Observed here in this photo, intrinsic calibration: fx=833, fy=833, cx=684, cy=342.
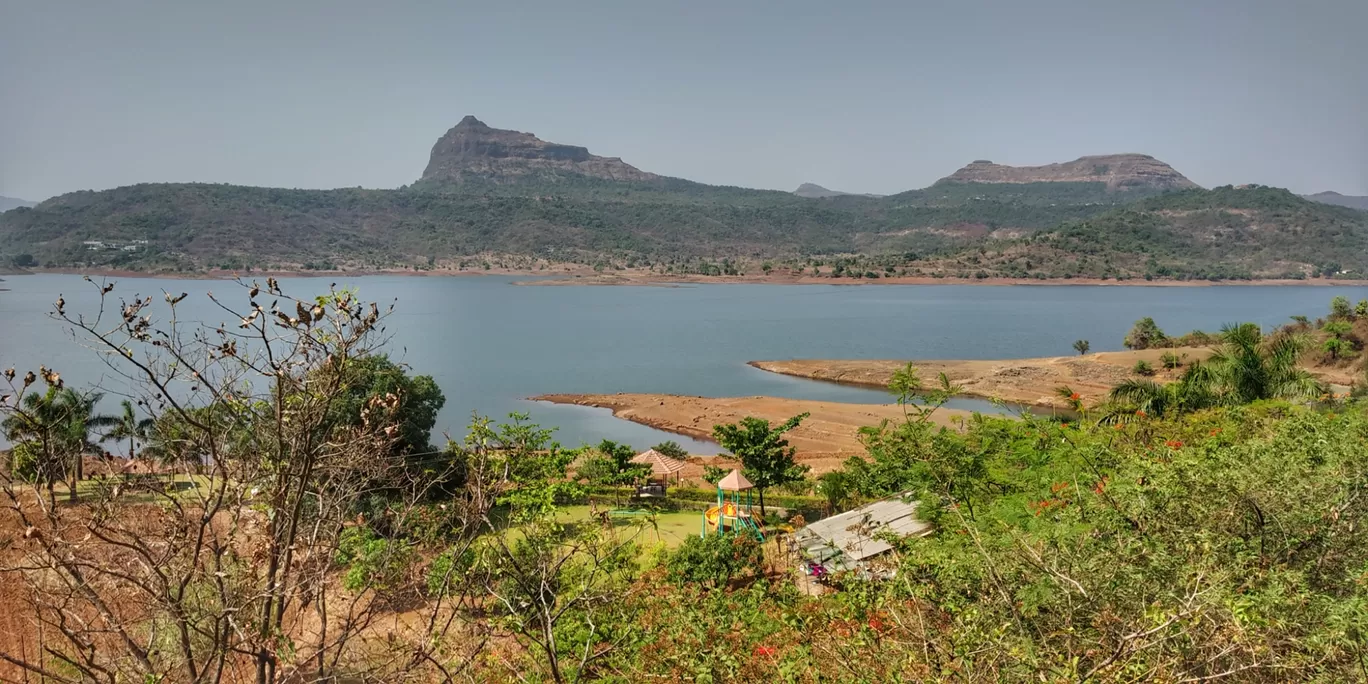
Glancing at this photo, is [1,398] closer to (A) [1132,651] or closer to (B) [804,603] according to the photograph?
(A) [1132,651]

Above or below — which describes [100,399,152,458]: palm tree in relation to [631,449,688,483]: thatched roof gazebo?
above

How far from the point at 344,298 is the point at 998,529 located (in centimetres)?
568

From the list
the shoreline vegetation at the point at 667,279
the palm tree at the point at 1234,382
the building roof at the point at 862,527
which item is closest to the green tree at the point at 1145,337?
the palm tree at the point at 1234,382

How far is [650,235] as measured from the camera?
165875 millimetres

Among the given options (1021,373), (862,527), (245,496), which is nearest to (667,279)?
(1021,373)

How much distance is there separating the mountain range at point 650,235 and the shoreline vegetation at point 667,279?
6.60ft

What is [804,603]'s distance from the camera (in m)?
8.55

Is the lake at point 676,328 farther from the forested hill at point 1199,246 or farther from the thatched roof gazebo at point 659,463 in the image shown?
the thatched roof gazebo at point 659,463

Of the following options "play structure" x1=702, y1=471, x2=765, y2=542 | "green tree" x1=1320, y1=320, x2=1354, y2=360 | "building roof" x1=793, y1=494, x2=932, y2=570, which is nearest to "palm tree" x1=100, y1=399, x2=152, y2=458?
"building roof" x1=793, y1=494, x2=932, y2=570

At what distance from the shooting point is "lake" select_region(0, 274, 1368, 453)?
40219mm

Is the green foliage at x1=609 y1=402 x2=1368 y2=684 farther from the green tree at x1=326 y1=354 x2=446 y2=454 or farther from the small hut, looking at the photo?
the small hut

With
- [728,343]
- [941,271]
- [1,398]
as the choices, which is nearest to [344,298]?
[1,398]

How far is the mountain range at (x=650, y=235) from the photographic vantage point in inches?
4695

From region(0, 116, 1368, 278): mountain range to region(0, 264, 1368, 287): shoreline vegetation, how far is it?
2010 mm
